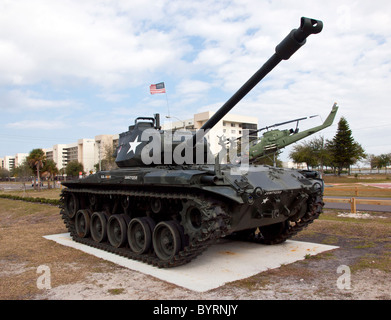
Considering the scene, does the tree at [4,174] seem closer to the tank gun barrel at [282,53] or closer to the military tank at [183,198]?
the military tank at [183,198]

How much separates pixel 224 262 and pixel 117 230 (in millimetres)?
3233

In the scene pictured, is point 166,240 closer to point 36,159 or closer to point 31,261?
point 31,261

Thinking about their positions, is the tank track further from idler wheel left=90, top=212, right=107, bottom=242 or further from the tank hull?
idler wheel left=90, top=212, right=107, bottom=242

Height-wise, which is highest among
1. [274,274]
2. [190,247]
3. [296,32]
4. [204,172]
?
[296,32]

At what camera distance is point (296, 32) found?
19.3 ft

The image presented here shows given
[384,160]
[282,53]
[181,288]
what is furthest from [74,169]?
[282,53]

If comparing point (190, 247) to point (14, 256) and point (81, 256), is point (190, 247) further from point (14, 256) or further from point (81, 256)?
point (14, 256)

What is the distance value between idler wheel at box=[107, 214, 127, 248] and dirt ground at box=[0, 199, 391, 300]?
0.87m

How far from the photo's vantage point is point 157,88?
50.2 feet

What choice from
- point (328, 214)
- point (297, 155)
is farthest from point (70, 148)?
point (328, 214)

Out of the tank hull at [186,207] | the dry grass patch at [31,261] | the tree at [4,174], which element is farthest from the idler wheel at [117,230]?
the tree at [4,174]

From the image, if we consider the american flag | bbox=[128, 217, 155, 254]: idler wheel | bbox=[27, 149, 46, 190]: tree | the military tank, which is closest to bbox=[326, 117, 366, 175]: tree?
bbox=[27, 149, 46, 190]: tree
